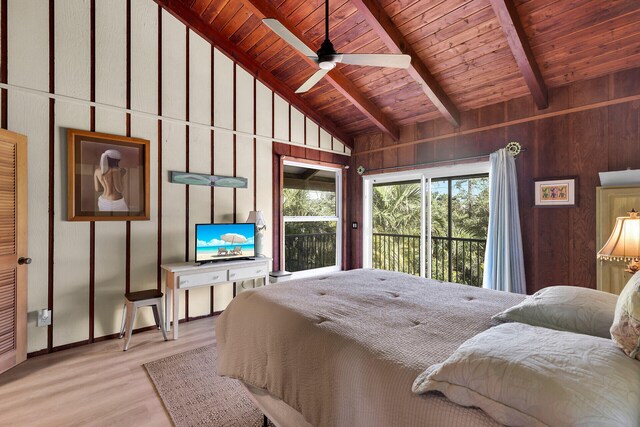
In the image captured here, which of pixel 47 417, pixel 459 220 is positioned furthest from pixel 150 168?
pixel 459 220

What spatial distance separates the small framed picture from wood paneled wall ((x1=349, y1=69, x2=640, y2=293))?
6cm

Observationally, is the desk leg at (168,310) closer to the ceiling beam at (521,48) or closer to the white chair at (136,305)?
the white chair at (136,305)

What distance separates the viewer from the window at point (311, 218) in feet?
15.6

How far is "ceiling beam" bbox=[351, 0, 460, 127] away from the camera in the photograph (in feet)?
9.39

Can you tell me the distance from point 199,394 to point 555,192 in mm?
3840

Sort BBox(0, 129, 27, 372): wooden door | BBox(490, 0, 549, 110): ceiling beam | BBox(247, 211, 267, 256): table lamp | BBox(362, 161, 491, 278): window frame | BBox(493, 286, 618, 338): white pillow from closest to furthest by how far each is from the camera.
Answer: BBox(493, 286, 618, 338): white pillow < BBox(0, 129, 27, 372): wooden door < BBox(490, 0, 549, 110): ceiling beam < BBox(247, 211, 267, 256): table lamp < BBox(362, 161, 491, 278): window frame

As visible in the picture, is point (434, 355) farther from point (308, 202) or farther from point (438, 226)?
point (308, 202)

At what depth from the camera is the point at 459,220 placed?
4.46 metres

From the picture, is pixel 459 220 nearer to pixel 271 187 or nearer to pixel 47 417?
pixel 271 187

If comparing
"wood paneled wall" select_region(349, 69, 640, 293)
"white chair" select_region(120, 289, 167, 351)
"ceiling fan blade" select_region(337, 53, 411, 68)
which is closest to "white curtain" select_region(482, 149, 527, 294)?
"wood paneled wall" select_region(349, 69, 640, 293)

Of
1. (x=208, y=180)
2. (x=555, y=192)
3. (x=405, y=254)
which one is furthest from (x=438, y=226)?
(x=208, y=180)

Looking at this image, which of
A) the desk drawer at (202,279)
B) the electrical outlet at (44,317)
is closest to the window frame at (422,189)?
the desk drawer at (202,279)

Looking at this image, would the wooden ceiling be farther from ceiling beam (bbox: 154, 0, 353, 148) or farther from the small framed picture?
the small framed picture

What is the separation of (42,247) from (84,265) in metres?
0.37
